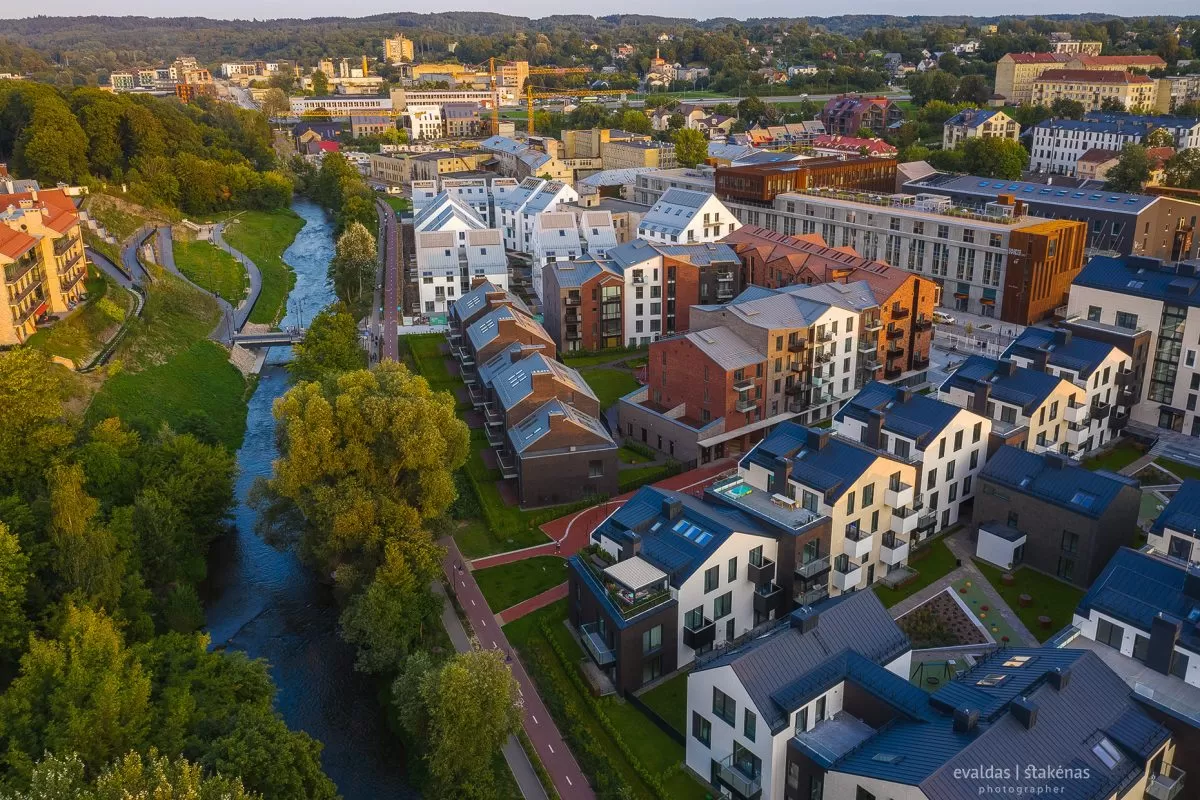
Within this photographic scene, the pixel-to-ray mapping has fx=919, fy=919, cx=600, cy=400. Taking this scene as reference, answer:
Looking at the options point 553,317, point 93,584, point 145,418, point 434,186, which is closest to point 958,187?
point 553,317

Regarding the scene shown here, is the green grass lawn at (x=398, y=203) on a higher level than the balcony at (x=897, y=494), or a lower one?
higher

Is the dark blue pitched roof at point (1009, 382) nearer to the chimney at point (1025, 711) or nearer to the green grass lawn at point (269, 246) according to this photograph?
the chimney at point (1025, 711)

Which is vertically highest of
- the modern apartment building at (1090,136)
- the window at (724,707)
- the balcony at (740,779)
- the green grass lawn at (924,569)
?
the modern apartment building at (1090,136)

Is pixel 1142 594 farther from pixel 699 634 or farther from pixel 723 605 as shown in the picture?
pixel 699 634

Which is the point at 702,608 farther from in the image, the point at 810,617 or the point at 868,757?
the point at 868,757

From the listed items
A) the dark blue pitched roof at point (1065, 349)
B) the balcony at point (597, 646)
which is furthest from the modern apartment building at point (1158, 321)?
the balcony at point (597, 646)

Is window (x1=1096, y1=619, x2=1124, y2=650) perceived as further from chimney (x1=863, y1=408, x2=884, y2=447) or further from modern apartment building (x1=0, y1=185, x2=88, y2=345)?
modern apartment building (x1=0, y1=185, x2=88, y2=345)
